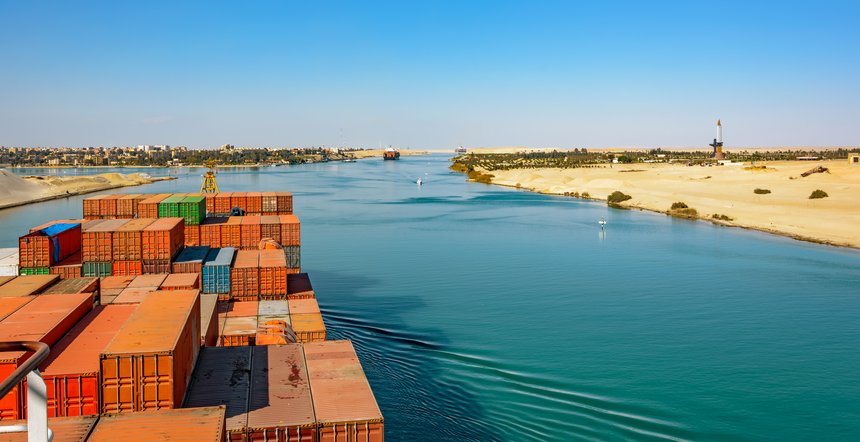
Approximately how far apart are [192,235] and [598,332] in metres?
19.6

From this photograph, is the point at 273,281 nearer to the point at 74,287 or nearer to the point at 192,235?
the point at 74,287

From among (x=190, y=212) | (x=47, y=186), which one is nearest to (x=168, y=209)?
(x=190, y=212)

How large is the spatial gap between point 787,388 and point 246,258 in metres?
20.9

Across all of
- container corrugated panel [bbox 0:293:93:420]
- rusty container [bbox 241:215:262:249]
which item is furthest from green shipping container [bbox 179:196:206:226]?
container corrugated panel [bbox 0:293:93:420]

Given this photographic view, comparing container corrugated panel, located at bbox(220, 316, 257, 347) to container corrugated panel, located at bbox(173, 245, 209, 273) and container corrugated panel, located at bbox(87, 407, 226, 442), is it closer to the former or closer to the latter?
container corrugated panel, located at bbox(173, 245, 209, 273)

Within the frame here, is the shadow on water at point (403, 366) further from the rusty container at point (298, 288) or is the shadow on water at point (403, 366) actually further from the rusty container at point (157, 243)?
the rusty container at point (157, 243)

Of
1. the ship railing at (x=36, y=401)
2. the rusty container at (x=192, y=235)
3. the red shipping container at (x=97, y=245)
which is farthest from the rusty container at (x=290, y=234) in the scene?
the ship railing at (x=36, y=401)

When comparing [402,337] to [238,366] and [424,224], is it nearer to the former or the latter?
[238,366]

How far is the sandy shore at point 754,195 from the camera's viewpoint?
55844mm

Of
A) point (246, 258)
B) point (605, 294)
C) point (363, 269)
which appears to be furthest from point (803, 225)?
point (246, 258)

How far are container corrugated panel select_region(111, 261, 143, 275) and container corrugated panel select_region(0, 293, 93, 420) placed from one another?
8750 millimetres

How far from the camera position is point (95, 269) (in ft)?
80.9

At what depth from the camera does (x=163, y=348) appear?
11320 millimetres

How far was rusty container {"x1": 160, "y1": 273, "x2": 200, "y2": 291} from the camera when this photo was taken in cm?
2112
